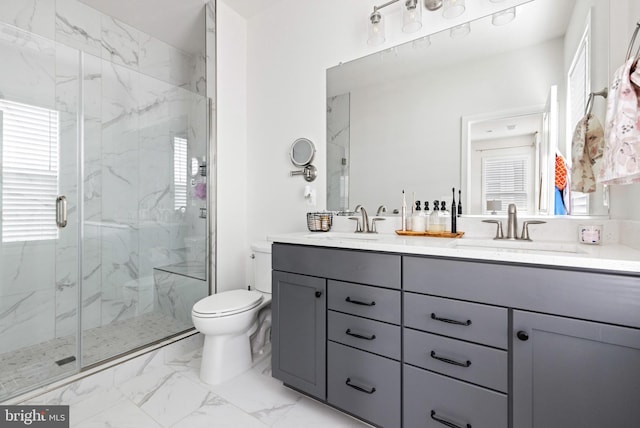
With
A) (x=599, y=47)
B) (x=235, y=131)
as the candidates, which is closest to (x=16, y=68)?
(x=235, y=131)

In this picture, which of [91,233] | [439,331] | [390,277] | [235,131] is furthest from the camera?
[235,131]

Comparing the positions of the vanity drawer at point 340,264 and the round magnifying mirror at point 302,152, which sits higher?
the round magnifying mirror at point 302,152

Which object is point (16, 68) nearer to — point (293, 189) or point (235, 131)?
point (235, 131)

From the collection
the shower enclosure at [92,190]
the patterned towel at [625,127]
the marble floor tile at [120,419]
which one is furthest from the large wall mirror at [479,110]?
the marble floor tile at [120,419]

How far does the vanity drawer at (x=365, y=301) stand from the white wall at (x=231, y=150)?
51.8 inches

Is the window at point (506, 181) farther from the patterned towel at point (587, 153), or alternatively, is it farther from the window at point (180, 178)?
the window at point (180, 178)

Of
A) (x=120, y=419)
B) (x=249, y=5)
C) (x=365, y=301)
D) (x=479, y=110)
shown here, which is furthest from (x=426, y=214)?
(x=249, y=5)

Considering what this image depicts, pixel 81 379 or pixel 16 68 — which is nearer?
pixel 81 379

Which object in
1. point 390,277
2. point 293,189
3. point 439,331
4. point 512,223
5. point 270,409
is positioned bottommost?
point 270,409

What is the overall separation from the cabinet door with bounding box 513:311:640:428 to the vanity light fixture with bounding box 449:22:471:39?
148 centimetres

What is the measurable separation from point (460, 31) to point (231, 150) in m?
1.79

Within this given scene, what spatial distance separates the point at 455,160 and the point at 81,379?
7.85ft

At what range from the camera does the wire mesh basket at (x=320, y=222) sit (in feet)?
6.72

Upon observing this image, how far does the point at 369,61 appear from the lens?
6.53ft
